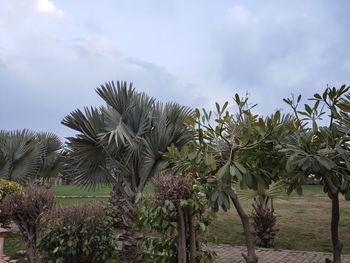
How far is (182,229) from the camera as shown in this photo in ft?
13.7

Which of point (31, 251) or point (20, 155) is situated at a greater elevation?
point (20, 155)

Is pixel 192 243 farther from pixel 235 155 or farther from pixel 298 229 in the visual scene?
pixel 298 229

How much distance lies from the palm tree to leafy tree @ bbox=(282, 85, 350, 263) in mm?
3061

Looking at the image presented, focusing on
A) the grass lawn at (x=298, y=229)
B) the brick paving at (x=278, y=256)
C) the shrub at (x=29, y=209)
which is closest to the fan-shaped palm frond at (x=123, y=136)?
the shrub at (x=29, y=209)

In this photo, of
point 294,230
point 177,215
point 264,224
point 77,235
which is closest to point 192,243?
point 177,215

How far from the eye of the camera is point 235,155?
14.0 feet

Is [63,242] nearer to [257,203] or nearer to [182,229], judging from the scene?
[182,229]

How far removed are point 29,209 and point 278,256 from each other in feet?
16.0

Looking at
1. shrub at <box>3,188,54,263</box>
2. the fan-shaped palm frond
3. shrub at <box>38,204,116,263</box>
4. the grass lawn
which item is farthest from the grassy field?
shrub at <box>38,204,116,263</box>

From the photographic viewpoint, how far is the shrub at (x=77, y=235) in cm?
497

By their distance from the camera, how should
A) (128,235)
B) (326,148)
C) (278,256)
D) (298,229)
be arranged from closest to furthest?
(326,148) < (128,235) < (278,256) < (298,229)

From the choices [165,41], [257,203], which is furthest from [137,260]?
[165,41]

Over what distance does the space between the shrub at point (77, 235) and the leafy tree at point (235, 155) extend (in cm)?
134

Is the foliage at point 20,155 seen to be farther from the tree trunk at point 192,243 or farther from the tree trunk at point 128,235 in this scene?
the tree trunk at point 192,243
